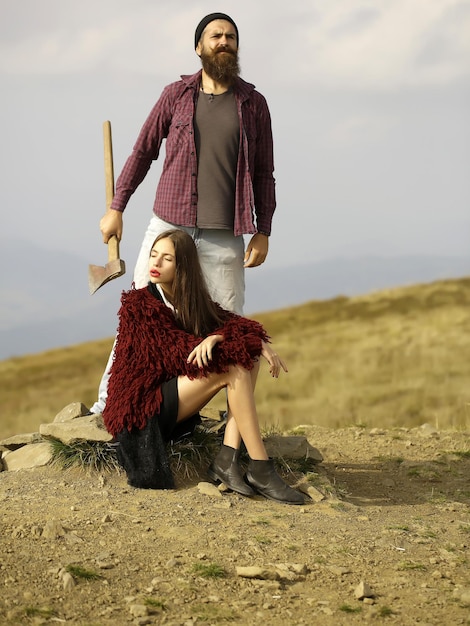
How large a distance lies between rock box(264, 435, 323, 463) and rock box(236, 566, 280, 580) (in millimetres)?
1975

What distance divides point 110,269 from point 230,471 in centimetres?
158

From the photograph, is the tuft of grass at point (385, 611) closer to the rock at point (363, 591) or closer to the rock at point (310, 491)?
the rock at point (363, 591)

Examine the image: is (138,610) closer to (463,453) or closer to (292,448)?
(292,448)

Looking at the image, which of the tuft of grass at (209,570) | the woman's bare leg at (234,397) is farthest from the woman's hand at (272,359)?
the tuft of grass at (209,570)

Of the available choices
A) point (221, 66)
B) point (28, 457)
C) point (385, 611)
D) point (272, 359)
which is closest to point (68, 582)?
point (385, 611)

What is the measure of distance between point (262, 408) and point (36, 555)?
8.81 meters

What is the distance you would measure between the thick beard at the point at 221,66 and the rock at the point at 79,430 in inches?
92.4

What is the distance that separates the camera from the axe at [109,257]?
6.01m

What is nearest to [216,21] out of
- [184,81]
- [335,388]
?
[184,81]

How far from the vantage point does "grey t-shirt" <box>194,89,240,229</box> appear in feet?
18.7

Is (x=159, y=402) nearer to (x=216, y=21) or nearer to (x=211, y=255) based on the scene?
(x=211, y=255)

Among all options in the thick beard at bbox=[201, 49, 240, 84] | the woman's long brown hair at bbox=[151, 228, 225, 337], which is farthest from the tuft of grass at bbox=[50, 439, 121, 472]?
the thick beard at bbox=[201, 49, 240, 84]

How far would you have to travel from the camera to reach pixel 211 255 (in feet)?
19.0

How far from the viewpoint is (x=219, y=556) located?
4547 mm
